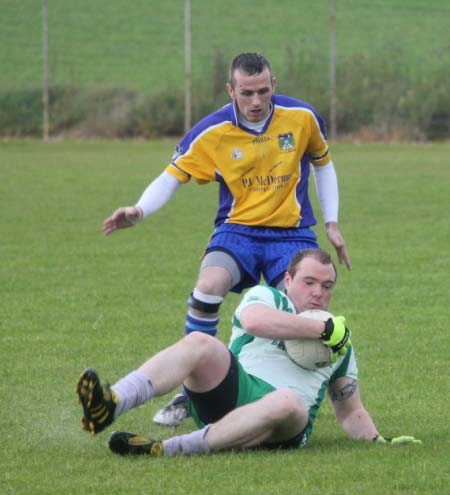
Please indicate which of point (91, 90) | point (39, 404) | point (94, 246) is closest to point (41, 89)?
point (91, 90)

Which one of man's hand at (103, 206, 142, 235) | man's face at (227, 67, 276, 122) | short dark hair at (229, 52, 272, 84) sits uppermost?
short dark hair at (229, 52, 272, 84)

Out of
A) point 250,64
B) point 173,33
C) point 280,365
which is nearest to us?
point 280,365

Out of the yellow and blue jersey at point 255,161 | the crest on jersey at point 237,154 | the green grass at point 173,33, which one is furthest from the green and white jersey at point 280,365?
the green grass at point 173,33

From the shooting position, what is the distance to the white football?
5578 mm

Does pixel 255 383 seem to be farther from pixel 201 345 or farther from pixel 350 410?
pixel 350 410

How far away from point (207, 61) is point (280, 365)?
28.2 metres

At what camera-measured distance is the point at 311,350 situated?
560 centimetres

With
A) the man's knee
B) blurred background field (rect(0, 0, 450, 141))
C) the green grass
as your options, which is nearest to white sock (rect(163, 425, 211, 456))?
the man's knee

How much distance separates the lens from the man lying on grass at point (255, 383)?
17.5ft

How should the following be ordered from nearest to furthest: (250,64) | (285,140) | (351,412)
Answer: (351,412) → (250,64) → (285,140)

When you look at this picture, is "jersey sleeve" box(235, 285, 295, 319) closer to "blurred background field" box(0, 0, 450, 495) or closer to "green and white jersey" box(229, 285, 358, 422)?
"green and white jersey" box(229, 285, 358, 422)

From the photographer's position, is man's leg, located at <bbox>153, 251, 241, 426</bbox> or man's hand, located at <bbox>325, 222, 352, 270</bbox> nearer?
man's leg, located at <bbox>153, 251, 241, 426</bbox>

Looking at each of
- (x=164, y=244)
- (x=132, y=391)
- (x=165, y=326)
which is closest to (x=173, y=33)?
(x=164, y=244)

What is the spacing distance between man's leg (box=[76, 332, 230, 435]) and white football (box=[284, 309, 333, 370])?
333 millimetres
